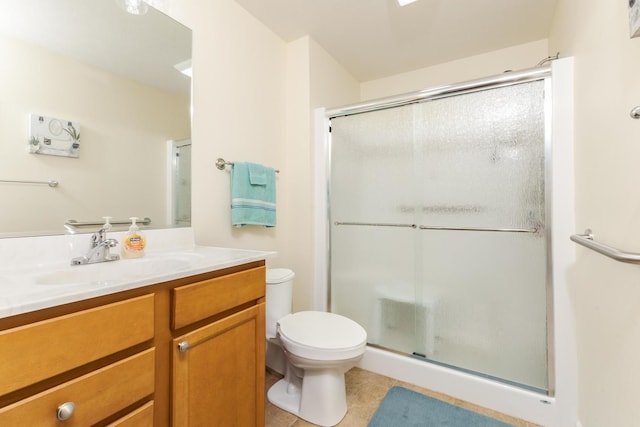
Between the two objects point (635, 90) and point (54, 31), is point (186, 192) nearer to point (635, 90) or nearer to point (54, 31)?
point (54, 31)

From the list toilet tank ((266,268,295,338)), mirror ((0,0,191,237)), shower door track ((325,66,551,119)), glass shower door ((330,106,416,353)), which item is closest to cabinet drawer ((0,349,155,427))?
mirror ((0,0,191,237))

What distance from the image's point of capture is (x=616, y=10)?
3.03ft

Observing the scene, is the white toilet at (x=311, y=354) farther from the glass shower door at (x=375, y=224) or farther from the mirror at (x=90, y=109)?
the mirror at (x=90, y=109)

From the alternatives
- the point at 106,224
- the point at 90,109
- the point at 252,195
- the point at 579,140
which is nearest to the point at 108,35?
the point at 90,109

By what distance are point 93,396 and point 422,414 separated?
1.45 meters

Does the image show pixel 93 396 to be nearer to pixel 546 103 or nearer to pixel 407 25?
pixel 546 103

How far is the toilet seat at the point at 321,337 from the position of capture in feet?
4.17

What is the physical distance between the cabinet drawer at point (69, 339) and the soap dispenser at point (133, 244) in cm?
49

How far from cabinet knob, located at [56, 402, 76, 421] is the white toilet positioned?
0.84 m

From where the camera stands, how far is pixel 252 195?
1.74 m

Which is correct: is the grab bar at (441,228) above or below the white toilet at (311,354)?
above

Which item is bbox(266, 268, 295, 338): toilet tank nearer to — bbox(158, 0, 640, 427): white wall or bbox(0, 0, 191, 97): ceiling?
bbox(158, 0, 640, 427): white wall

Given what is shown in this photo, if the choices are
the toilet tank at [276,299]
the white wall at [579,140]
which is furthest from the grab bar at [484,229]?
the toilet tank at [276,299]

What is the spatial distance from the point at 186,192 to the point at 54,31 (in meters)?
0.76
